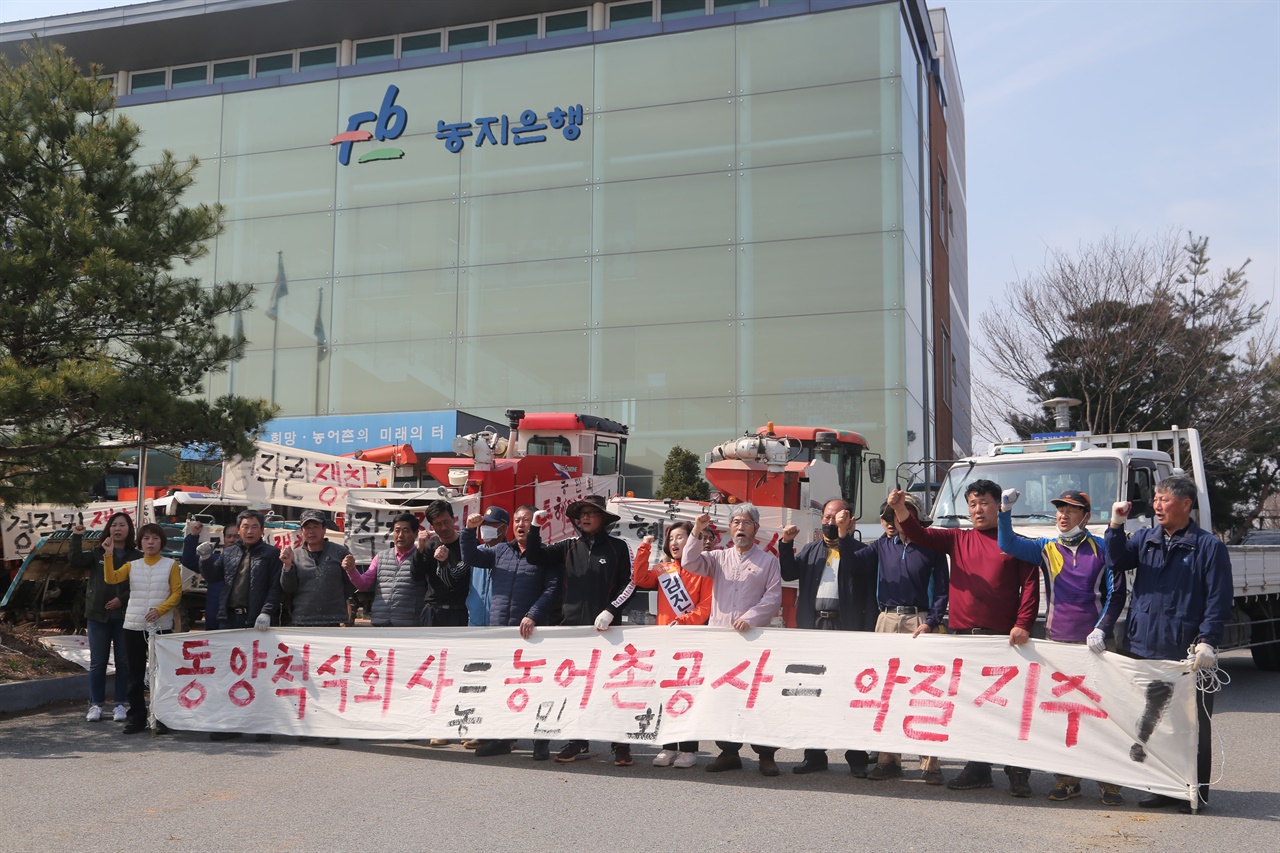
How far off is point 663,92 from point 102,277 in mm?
21246

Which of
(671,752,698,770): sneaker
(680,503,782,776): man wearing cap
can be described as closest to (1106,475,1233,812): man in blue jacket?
(680,503,782,776): man wearing cap

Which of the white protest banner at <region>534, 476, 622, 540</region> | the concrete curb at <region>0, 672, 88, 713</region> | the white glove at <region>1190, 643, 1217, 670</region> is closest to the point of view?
the white glove at <region>1190, 643, 1217, 670</region>

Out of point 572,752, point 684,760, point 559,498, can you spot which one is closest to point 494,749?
point 572,752

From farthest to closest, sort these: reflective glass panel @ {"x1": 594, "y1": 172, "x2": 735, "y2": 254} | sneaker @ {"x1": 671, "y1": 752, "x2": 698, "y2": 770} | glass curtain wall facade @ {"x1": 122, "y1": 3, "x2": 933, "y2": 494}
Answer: reflective glass panel @ {"x1": 594, "y1": 172, "x2": 735, "y2": 254} → glass curtain wall facade @ {"x1": 122, "y1": 3, "x2": 933, "y2": 494} → sneaker @ {"x1": 671, "y1": 752, "x2": 698, "y2": 770}

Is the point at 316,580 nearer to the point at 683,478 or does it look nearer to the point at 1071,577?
the point at 1071,577

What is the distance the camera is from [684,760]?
8.05m

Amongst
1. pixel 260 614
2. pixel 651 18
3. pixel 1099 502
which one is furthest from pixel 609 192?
pixel 260 614

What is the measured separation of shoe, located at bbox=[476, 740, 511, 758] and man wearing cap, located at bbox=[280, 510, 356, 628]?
1.91 meters

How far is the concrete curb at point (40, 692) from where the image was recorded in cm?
1043

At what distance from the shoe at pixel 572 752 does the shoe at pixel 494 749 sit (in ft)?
1.76

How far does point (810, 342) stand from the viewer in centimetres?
2770

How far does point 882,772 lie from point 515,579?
3089mm

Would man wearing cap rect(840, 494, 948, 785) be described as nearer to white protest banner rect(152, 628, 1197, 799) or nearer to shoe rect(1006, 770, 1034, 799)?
white protest banner rect(152, 628, 1197, 799)

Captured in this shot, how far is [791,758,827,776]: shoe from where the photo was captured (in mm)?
7758
